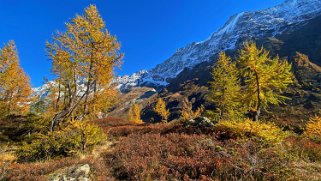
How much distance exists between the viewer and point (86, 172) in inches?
326

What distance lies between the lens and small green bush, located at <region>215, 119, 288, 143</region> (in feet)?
34.8

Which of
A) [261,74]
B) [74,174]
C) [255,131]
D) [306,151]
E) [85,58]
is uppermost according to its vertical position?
[85,58]

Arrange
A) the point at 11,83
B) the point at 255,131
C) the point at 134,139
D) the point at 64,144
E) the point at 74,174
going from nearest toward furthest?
the point at 74,174
the point at 255,131
the point at 64,144
the point at 134,139
the point at 11,83

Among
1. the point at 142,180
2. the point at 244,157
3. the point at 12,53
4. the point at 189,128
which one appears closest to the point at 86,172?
the point at 142,180

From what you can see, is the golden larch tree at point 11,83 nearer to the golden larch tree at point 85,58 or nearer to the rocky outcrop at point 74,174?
the golden larch tree at point 85,58

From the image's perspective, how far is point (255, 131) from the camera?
11586mm

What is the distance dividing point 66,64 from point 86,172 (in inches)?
442

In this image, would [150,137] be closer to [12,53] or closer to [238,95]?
[238,95]

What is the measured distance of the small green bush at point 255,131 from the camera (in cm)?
1062

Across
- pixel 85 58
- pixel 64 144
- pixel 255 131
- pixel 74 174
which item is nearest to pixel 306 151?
pixel 255 131

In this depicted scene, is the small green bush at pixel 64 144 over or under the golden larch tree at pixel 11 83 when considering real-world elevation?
under

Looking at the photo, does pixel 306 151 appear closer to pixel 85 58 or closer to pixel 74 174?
pixel 74 174

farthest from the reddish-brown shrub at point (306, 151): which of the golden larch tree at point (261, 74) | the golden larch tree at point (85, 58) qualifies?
the golden larch tree at point (85, 58)

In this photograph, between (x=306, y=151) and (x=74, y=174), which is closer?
(x=74, y=174)
